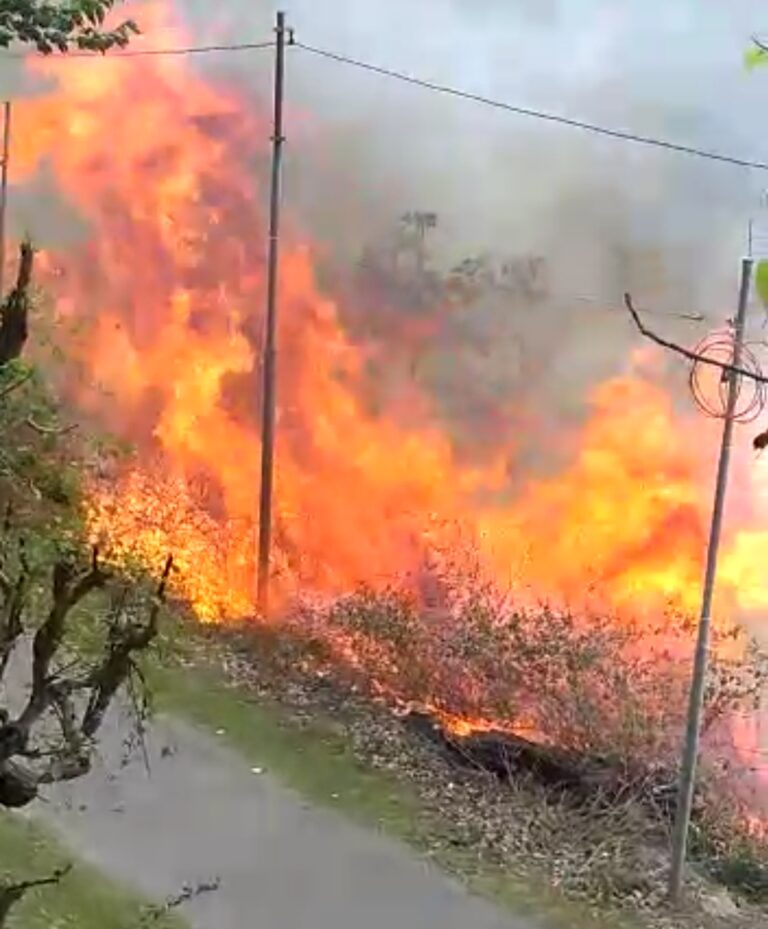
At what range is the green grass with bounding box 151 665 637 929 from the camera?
29.0 feet

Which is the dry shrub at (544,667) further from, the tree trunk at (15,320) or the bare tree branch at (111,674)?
the tree trunk at (15,320)

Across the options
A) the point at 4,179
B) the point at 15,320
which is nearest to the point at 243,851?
the point at 15,320

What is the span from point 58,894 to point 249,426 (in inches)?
334

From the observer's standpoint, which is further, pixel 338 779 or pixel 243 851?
pixel 338 779

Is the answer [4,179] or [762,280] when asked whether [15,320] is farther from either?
[4,179]

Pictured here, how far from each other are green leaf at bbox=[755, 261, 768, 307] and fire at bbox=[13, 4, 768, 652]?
35.0 feet

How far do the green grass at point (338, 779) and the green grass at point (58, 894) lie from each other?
6.52 feet

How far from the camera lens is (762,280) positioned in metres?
1.39

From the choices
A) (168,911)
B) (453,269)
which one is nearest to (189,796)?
(168,911)

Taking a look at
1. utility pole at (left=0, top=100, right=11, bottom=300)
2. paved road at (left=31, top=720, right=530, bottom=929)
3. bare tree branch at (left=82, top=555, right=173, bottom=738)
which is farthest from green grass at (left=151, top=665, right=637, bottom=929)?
utility pole at (left=0, top=100, right=11, bottom=300)

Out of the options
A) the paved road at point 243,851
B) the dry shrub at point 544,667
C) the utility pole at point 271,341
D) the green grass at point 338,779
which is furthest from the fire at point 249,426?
the paved road at point 243,851

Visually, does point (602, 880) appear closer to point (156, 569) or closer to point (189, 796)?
point (189, 796)

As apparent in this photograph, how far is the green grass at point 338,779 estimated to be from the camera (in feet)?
29.0

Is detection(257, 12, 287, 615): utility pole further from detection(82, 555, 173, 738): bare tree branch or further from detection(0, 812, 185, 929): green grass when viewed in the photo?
detection(82, 555, 173, 738): bare tree branch
